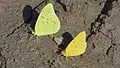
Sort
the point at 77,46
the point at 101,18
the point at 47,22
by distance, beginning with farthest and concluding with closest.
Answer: the point at 101,18
the point at 47,22
the point at 77,46

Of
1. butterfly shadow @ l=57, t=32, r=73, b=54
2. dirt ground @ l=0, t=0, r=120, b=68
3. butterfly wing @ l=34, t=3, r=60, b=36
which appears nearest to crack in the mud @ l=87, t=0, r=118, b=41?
dirt ground @ l=0, t=0, r=120, b=68

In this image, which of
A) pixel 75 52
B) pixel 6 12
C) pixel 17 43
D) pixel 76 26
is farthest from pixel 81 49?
pixel 6 12

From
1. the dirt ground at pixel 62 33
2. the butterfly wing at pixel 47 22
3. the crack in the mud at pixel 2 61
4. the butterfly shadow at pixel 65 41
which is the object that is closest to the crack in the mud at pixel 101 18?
the dirt ground at pixel 62 33

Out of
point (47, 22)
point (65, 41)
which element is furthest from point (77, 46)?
point (47, 22)

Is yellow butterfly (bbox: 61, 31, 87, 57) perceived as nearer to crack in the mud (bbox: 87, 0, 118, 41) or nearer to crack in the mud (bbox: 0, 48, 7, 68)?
crack in the mud (bbox: 87, 0, 118, 41)

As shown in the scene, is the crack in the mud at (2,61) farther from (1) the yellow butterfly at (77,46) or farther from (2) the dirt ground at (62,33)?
(1) the yellow butterfly at (77,46)

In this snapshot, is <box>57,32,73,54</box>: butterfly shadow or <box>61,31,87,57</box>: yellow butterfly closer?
<box>61,31,87,57</box>: yellow butterfly

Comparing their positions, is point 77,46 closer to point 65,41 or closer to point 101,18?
point 65,41
